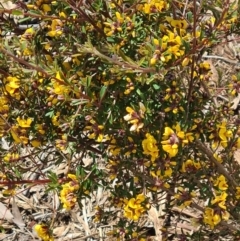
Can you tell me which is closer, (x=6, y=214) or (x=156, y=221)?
(x=156, y=221)

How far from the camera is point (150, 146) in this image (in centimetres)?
190

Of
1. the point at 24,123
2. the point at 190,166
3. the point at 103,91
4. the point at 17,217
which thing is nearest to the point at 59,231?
the point at 17,217

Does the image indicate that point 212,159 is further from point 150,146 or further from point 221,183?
point 150,146

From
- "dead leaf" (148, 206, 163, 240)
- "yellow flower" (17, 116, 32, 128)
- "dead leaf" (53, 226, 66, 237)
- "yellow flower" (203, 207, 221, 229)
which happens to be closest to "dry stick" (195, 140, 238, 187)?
"yellow flower" (203, 207, 221, 229)

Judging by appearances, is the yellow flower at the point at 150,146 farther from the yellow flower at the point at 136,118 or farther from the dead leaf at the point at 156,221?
the dead leaf at the point at 156,221

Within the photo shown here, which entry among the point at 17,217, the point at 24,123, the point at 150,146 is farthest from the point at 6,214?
the point at 150,146

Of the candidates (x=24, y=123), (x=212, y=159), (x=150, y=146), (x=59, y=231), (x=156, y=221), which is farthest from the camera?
(x=59, y=231)

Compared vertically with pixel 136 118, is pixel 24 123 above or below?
below

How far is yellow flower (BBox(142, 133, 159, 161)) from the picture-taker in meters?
1.91

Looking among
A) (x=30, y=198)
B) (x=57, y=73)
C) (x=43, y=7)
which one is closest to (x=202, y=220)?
(x=57, y=73)

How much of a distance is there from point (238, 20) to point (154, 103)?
0.50 m

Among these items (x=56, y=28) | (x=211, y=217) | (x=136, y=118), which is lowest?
(x=211, y=217)

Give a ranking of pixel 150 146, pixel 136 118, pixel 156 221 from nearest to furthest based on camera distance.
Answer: pixel 136 118, pixel 150 146, pixel 156 221

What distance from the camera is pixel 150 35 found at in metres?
2.03
